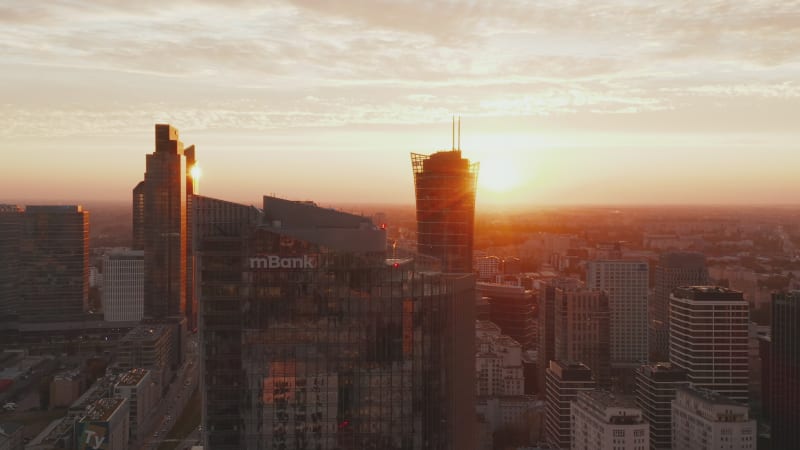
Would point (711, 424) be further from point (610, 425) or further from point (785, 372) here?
point (785, 372)

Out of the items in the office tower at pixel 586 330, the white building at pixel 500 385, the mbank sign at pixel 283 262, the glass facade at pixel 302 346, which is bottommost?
the white building at pixel 500 385

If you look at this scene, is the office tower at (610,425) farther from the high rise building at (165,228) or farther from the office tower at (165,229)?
the office tower at (165,229)

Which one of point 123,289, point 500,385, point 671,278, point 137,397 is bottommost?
point 500,385

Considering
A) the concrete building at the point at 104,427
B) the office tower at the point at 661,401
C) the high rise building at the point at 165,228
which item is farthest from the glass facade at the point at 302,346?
the high rise building at the point at 165,228

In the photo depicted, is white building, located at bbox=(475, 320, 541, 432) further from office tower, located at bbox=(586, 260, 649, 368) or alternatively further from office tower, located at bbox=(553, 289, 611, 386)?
office tower, located at bbox=(586, 260, 649, 368)

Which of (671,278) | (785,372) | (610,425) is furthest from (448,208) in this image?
(671,278)
